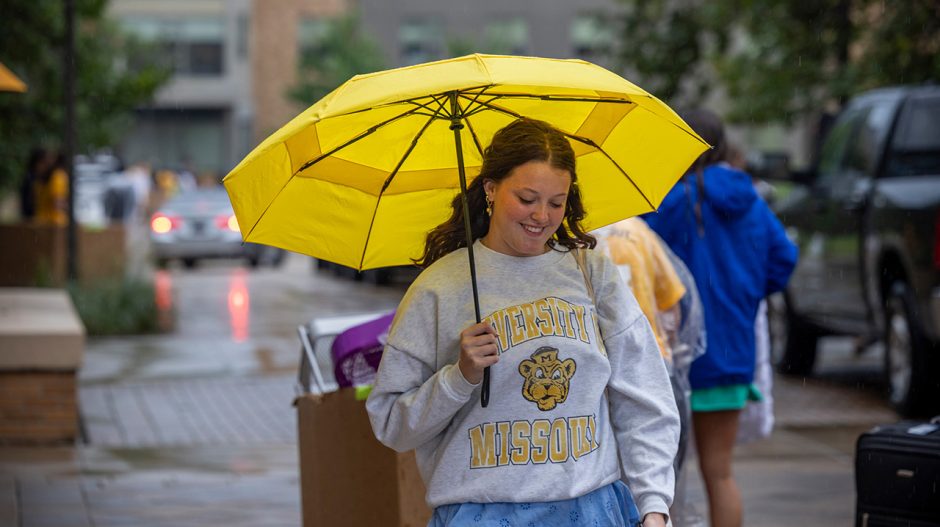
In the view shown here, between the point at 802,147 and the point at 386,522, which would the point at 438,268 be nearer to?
the point at 386,522

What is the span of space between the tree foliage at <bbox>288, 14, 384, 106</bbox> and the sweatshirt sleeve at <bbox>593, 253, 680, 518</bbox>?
136 feet

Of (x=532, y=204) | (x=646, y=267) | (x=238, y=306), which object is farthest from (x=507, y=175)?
(x=238, y=306)

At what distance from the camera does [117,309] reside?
15.2 meters

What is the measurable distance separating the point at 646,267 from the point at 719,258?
0.93m

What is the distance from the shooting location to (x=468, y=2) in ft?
190

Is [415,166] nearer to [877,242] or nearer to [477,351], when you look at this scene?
[477,351]

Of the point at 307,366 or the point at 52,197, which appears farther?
the point at 52,197

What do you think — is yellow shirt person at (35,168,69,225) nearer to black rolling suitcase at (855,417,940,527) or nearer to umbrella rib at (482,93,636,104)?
black rolling suitcase at (855,417,940,527)

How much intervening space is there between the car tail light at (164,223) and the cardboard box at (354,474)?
24.7 meters

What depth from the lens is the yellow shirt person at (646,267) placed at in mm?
4914

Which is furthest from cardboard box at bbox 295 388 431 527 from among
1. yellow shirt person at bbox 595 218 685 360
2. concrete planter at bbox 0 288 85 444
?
concrete planter at bbox 0 288 85 444

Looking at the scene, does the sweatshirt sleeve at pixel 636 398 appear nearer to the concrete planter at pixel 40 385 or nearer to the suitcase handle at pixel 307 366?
the suitcase handle at pixel 307 366

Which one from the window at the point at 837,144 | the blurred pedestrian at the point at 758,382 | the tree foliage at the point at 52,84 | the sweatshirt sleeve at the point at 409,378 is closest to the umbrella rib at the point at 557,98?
the sweatshirt sleeve at the point at 409,378

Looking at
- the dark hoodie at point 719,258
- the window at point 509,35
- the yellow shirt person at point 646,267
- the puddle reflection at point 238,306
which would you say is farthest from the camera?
the window at point 509,35
